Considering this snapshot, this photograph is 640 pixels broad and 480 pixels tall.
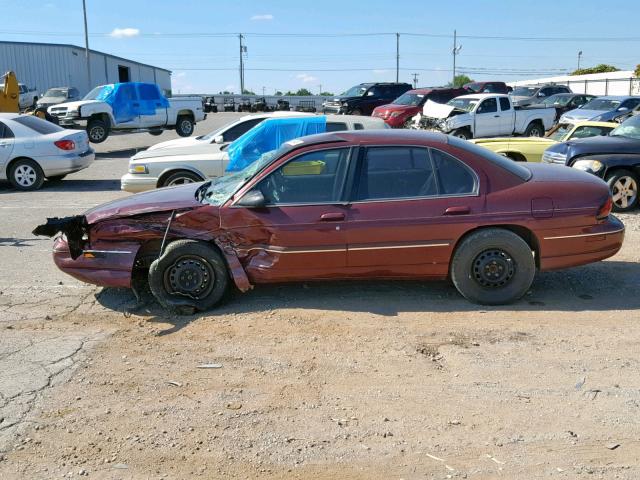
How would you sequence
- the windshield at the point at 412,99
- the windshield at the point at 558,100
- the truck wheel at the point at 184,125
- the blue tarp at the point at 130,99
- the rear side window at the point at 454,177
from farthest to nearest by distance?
the windshield at the point at 558,100
the truck wheel at the point at 184,125
the windshield at the point at 412,99
the blue tarp at the point at 130,99
the rear side window at the point at 454,177

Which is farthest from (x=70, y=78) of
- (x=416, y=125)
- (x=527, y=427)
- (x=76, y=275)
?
(x=527, y=427)

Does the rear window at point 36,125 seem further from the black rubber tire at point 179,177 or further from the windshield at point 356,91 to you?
the windshield at point 356,91

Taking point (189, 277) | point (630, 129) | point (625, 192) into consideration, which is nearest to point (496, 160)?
point (189, 277)

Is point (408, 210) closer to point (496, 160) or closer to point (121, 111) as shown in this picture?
point (496, 160)

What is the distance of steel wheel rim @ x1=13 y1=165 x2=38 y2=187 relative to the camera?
13656mm

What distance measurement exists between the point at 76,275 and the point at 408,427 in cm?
359

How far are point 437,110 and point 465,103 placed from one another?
3.25 ft

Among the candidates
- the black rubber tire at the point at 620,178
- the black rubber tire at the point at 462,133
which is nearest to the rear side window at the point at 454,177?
the black rubber tire at the point at 620,178

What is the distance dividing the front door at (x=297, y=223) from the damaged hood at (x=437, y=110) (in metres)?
15.0

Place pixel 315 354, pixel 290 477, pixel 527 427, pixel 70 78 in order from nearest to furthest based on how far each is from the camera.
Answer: pixel 290 477, pixel 527 427, pixel 315 354, pixel 70 78

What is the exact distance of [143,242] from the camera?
5.88 meters

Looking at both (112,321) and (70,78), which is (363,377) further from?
(70,78)

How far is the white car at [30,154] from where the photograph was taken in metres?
13.6

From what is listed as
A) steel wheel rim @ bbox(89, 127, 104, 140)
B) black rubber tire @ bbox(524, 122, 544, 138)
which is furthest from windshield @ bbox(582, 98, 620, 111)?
steel wheel rim @ bbox(89, 127, 104, 140)
